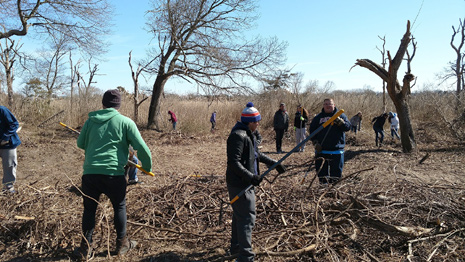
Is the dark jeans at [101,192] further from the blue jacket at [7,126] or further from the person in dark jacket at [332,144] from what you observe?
the person in dark jacket at [332,144]

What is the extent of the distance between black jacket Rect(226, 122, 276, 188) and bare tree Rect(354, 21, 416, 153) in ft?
21.5

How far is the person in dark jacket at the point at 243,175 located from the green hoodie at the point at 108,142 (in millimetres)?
820

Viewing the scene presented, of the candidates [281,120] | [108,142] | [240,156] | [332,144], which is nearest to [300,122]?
[281,120]

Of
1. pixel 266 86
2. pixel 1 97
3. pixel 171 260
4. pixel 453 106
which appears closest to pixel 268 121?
pixel 266 86

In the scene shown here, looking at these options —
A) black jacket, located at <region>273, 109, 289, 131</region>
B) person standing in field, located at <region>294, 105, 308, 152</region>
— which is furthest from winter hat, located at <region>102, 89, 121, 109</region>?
person standing in field, located at <region>294, 105, 308, 152</region>

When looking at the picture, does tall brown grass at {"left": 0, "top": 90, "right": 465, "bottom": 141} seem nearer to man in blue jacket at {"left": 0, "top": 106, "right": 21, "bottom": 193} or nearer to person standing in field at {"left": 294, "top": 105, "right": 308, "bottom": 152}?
person standing in field at {"left": 294, "top": 105, "right": 308, "bottom": 152}

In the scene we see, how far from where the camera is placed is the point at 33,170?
7172mm

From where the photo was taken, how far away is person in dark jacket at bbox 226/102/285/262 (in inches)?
103

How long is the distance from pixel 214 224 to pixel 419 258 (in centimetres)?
215

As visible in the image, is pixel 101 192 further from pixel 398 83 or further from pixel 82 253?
pixel 398 83

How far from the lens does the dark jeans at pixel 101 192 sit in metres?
2.80

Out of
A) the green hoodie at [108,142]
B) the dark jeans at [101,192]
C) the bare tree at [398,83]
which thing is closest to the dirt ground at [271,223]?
the dark jeans at [101,192]

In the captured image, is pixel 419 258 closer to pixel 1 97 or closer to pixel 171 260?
pixel 171 260

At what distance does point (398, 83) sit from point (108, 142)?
7.97 meters
